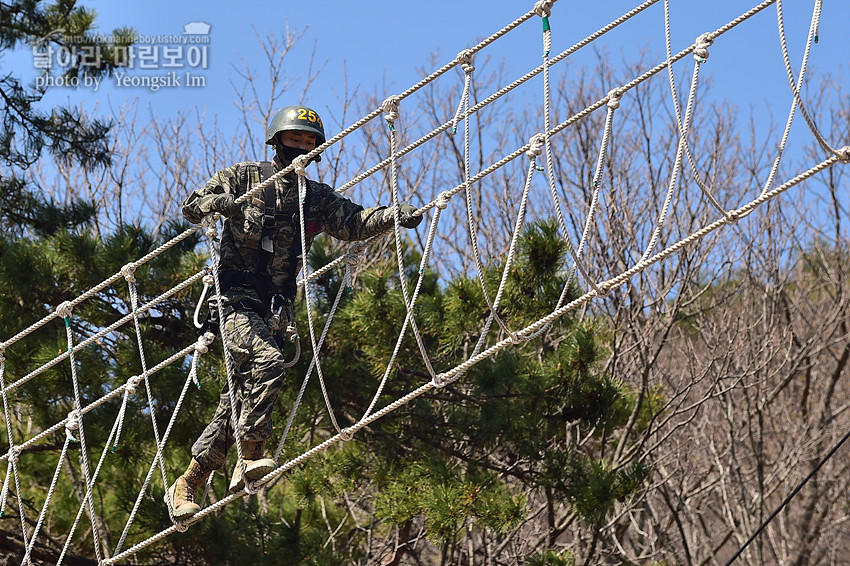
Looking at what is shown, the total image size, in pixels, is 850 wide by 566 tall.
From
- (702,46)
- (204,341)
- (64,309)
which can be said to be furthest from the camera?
(64,309)

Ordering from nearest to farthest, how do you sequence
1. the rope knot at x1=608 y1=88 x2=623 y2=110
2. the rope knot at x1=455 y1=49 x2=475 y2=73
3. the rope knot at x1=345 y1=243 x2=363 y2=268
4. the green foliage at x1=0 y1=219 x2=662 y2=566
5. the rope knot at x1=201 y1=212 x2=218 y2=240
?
the rope knot at x1=608 y1=88 x2=623 y2=110 < the rope knot at x1=455 y1=49 x2=475 y2=73 < the rope knot at x1=201 y1=212 x2=218 y2=240 < the rope knot at x1=345 y1=243 x2=363 y2=268 < the green foliage at x1=0 y1=219 x2=662 y2=566

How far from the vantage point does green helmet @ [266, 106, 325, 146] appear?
373cm

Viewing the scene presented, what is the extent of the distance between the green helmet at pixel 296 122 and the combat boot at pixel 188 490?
1215 millimetres

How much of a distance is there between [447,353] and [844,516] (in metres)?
7.88

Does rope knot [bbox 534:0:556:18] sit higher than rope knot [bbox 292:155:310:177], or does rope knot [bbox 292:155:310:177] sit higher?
rope knot [bbox 534:0:556:18]

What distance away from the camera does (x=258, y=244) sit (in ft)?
12.3

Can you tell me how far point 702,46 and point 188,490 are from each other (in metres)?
2.33

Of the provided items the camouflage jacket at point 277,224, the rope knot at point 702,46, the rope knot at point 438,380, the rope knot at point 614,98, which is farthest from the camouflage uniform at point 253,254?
the rope knot at point 702,46

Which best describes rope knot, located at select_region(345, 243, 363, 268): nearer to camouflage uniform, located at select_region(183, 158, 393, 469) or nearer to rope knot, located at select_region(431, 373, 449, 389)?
camouflage uniform, located at select_region(183, 158, 393, 469)

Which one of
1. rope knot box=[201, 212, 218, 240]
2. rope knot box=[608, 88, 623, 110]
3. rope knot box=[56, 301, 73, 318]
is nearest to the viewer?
rope knot box=[608, 88, 623, 110]

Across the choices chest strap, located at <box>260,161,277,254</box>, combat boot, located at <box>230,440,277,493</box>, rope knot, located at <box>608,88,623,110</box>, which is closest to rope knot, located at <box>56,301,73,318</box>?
chest strap, located at <box>260,161,277,254</box>

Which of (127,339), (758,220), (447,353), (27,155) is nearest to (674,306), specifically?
(758,220)

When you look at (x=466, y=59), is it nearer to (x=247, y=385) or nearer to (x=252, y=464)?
(x=247, y=385)

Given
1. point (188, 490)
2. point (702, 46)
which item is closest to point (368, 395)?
point (188, 490)
